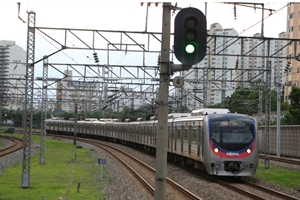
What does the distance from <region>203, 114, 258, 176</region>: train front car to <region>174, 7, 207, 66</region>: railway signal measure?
12011 millimetres

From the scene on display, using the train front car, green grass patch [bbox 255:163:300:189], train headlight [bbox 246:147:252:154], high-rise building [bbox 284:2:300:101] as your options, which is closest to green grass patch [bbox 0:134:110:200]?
the train front car

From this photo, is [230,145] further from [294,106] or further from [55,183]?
[294,106]

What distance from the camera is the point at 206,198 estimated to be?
14711 millimetres

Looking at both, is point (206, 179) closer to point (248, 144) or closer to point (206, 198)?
point (248, 144)

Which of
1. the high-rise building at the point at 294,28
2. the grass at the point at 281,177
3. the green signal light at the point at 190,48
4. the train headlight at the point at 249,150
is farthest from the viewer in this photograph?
the high-rise building at the point at 294,28

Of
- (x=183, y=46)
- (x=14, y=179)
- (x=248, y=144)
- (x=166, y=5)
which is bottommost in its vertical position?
(x=14, y=179)

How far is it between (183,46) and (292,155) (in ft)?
108

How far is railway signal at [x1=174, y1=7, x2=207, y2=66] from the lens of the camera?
6.69m

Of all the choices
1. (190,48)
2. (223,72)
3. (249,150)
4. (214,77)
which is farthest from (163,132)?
(223,72)

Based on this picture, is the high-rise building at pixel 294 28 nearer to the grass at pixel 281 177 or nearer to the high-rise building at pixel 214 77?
the high-rise building at pixel 214 77

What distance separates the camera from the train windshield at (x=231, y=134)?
60.4ft

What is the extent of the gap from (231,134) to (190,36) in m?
12.3

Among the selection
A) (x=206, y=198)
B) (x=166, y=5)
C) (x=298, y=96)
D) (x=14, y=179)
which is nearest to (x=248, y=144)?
(x=206, y=198)

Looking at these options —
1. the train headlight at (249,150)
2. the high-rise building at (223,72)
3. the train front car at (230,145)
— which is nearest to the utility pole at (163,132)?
the train front car at (230,145)
